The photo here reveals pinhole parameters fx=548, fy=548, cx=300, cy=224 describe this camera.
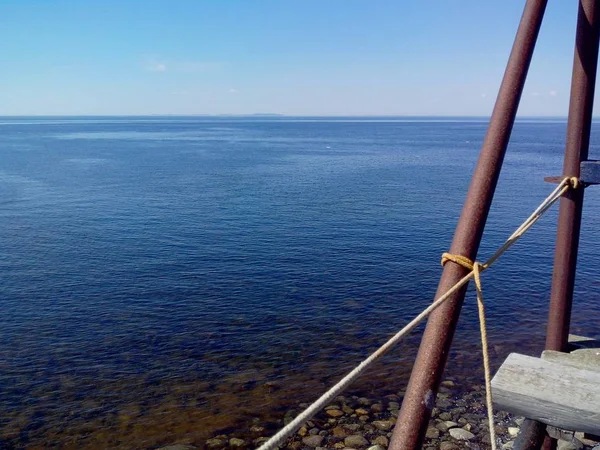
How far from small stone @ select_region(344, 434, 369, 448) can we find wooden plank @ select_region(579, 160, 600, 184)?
37.0ft

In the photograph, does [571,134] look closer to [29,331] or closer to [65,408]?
[65,408]

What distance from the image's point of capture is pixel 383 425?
16.0 metres

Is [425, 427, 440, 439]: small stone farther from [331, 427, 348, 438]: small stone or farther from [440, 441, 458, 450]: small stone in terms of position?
[331, 427, 348, 438]: small stone

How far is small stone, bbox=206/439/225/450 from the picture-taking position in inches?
612

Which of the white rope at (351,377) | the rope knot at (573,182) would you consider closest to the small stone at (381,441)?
the rope knot at (573,182)

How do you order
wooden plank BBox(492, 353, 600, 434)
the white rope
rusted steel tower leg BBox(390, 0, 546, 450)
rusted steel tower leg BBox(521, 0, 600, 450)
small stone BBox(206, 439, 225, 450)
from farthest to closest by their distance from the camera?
1. small stone BBox(206, 439, 225, 450)
2. rusted steel tower leg BBox(521, 0, 600, 450)
3. wooden plank BBox(492, 353, 600, 434)
4. rusted steel tower leg BBox(390, 0, 546, 450)
5. the white rope

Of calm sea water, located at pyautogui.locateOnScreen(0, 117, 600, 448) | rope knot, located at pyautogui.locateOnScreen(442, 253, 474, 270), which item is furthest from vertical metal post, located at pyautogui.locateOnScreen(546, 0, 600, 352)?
calm sea water, located at pyautogui.locateOnScreen(0, 117, 600, 448)

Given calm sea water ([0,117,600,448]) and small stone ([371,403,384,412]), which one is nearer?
small stone ([371,403,384,412])

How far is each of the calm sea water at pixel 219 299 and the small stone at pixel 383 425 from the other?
229 cm

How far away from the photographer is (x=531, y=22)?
4.05 meters

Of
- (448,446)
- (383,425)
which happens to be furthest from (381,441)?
(448,446)

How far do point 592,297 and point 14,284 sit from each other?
2979cm

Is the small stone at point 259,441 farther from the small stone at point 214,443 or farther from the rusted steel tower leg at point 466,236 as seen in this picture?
the rusted steel tower leg at point 466,236

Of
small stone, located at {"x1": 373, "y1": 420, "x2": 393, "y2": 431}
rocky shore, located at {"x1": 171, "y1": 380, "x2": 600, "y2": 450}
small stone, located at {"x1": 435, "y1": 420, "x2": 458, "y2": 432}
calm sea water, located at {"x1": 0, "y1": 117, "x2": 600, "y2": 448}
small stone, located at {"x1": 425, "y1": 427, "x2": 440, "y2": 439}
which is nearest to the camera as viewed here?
rocky shore, located at {"x1": 171, "y1": 380, "x2": 600, "y2": 450}
